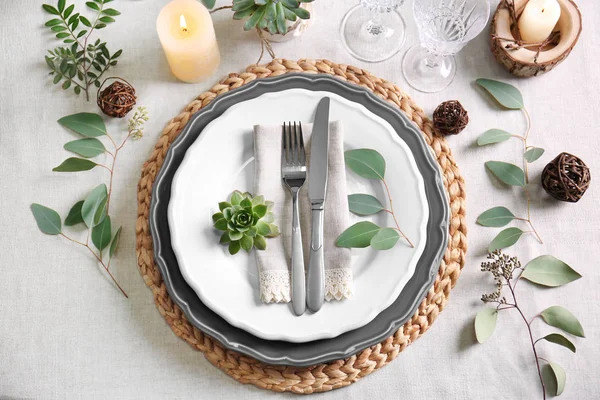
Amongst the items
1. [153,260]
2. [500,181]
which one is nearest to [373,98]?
[500,181]

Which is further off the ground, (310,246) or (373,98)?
(373,98)

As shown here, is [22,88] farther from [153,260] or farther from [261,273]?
[261,273]

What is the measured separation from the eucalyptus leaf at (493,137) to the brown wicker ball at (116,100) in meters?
0.65

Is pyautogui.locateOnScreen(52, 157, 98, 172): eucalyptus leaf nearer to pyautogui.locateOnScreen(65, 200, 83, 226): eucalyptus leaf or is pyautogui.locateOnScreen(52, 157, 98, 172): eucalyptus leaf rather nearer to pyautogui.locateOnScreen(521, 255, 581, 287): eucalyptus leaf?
pyautogui.locateOnScreen(65, 200, 83, 226): eucalyptus leaf

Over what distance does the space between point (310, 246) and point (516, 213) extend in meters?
0.40

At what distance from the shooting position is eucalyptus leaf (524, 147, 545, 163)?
3.15 ft

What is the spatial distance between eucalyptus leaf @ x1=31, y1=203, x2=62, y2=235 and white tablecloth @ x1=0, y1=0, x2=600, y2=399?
0.05 ft

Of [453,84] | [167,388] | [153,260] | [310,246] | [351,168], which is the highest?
[453,84]

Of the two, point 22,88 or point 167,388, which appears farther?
point 22,88

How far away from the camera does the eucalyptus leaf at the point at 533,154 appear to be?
96 cm

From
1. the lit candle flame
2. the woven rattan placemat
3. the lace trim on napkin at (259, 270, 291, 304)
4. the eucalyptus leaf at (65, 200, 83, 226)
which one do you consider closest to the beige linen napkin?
the lace trim on napkin at (259, 270, 291, 304)

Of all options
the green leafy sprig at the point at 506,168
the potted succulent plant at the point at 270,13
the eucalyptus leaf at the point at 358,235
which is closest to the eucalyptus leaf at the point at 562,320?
the green leafy sprig at the point at 506,168

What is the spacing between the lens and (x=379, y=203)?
886mm

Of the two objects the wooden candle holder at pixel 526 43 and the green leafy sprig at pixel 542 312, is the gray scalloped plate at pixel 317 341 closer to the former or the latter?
the green leafy sprig at pixel 542 312
